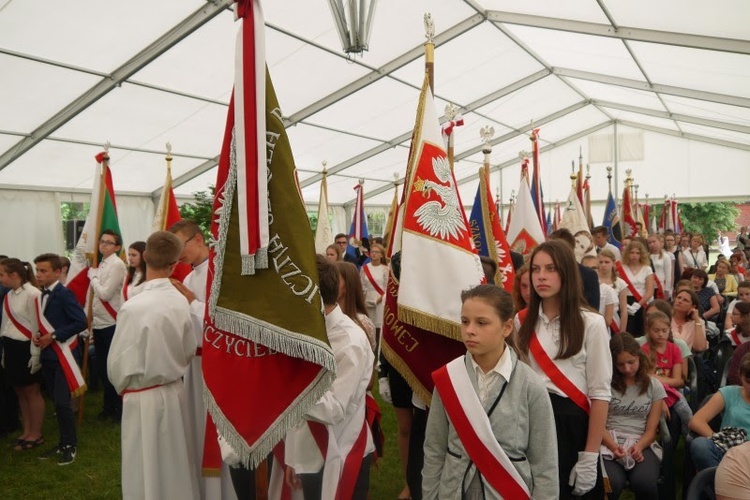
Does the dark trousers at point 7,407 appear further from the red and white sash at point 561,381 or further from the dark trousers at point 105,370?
the red and white sash at point 561,381

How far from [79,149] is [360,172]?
369 inches

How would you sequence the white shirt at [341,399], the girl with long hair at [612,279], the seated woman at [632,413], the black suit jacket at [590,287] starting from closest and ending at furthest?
the white shirt at [341,399], the seated woman at [632,413], the black suit jacket at [590,287], the girl with long hair at [612,279]

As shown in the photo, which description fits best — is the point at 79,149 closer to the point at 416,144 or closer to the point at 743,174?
the point at 416,144

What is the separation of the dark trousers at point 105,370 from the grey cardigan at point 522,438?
524 cm

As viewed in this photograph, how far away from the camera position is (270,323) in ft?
8.47

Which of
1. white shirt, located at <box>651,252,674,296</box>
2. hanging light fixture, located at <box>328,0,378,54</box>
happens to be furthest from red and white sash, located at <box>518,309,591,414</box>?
hanging light fixture, located at <box>328,0,378,54</box>

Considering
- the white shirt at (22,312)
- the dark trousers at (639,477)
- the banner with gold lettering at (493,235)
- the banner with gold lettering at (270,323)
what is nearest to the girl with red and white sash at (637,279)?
the banner with gold lettering at (493,235)

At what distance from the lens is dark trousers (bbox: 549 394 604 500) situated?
9.57 feet

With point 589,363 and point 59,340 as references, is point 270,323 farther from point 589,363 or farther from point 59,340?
point 59,340

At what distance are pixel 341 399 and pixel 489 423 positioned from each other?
2.71ft

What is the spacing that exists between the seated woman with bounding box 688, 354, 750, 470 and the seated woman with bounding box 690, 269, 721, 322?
4224 millimetres

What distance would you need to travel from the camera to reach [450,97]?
16.6 meters

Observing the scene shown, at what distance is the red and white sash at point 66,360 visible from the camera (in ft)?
17.7

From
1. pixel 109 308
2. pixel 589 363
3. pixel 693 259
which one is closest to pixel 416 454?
pixel 589 363
